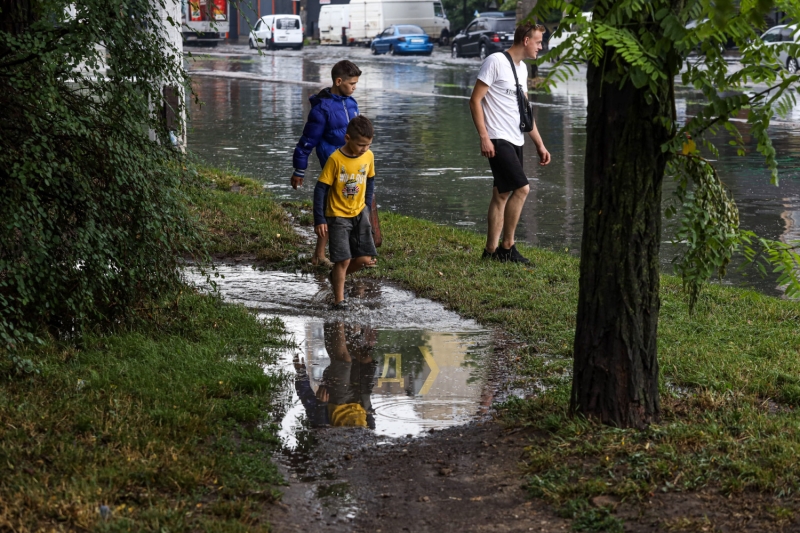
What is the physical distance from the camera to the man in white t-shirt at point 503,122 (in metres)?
8.27

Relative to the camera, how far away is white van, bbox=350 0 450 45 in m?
52.8

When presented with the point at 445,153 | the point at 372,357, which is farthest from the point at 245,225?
the point at 445,153

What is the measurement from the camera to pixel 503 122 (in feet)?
27.4

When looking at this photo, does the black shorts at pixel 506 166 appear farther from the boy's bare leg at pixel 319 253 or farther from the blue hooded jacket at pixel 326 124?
the boy's bare leg at pixel 319 253

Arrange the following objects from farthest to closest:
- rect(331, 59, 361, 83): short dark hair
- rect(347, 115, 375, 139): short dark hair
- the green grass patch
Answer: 1. the green grass patch
2. rect(331, 59, 361, 83): short dark hair
3. rect(347, 115, 375, 139): short dark hair

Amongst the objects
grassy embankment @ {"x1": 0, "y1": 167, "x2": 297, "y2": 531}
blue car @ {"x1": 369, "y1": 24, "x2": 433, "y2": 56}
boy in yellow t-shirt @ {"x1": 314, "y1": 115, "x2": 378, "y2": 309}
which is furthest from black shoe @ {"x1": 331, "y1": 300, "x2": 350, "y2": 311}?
blue car @ {"x1": 369, "y1": 24, "x2": 433, "y2": 56}

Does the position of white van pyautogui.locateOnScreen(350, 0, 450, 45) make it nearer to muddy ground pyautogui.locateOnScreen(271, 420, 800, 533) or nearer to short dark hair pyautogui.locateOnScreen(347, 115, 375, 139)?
short dark hair pyautogui.locateOnScreen(347, 115, 375, 139)

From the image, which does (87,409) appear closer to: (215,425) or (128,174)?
(215,425)

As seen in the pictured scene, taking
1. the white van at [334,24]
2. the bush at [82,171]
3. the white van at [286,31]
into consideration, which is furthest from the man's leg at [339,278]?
the white van at [334,24]

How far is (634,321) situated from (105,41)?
3496mm

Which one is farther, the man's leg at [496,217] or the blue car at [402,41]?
the blue car at [402,41]

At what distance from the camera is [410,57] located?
4734 cm

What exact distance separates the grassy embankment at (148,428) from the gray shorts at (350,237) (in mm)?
786

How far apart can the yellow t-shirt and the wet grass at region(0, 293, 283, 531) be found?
1.29 metres
